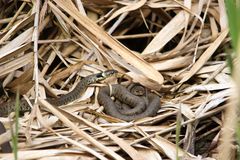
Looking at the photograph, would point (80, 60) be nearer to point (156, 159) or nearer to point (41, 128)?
point (41, 128)

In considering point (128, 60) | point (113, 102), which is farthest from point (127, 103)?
point (128, 60)

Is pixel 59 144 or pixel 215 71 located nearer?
pixel 59 144

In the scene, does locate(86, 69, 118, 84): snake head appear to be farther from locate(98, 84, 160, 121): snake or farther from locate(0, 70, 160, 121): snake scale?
locate(98, 84, 160, 121): snake

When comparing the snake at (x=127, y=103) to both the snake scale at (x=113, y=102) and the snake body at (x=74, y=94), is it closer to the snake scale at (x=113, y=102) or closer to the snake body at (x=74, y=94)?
the snake scale at (x=113, y=102)

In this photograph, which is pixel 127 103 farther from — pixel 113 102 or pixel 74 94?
pixel 74 94

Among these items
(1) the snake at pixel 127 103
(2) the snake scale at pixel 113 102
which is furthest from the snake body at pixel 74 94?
(1) the snake at pixel 127 103

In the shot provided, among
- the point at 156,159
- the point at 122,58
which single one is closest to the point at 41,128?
the point at 156,159

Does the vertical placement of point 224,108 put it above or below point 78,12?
below
